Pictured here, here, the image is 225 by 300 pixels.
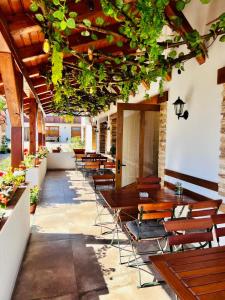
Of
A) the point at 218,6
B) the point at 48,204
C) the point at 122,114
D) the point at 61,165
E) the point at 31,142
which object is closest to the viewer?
the point at 218,6

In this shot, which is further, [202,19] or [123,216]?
[123,216]

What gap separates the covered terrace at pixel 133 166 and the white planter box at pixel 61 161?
5.47 m

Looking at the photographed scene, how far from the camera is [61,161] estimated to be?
11.4 meters

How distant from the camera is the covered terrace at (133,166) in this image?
215 cm

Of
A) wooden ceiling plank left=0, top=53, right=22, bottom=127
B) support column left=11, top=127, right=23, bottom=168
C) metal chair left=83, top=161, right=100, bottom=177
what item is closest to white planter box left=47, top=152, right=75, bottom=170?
metal chair left=83, top=161, right=100, bottom=177

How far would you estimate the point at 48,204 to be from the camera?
5617mm

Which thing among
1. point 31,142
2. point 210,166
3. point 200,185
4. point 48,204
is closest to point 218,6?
point 210,166

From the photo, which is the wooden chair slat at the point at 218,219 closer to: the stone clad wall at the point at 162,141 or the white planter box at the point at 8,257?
the white planter box at the point at 8,257

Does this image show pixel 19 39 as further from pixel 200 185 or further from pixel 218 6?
pixel 200 185

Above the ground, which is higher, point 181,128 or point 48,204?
point 181,128

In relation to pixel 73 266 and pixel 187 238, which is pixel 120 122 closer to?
pixel 73 266

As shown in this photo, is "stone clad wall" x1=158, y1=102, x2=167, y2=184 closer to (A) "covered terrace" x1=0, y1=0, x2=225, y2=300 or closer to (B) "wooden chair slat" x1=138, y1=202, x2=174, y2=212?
(A) "covered terrace" x1=0, y1=0, x2=225, y2=300

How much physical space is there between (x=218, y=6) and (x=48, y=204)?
15.6 ft

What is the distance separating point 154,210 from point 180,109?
6.28ft
